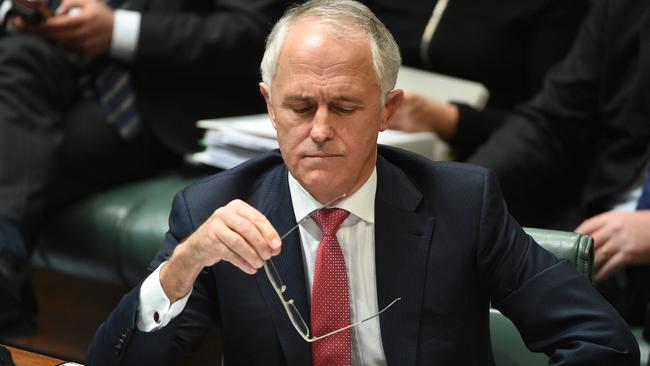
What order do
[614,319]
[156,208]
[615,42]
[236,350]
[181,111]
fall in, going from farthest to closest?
[181,111]
[156,208]
[615,42]
[236,350]
[614,319]

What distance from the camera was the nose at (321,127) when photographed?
1.38 m

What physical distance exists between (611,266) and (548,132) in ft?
1.51

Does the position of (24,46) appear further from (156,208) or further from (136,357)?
(136,357)

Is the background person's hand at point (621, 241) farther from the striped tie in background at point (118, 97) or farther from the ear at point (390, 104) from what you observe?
the striped tie in background at point (118, 97)

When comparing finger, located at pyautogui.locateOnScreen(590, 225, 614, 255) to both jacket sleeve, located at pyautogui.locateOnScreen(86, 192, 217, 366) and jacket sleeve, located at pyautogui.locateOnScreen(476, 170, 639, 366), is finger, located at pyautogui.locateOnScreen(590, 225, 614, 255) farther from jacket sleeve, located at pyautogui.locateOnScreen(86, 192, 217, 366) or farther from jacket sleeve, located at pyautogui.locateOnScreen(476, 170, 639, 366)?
jacket sleeve, located at pyautogui.locateOnScreen(86, 192, 217, 366)

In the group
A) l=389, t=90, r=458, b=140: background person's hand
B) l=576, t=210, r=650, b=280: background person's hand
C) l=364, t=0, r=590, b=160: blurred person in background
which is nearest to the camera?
l=576, t=210, r=650, b=280: background person's hand

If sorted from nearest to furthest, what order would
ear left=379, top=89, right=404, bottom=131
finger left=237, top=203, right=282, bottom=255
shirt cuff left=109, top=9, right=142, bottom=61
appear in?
1. finger left=237, top=203, right=282, bottom=255
2. ear left=379, top=89, right=404, bottom=131
3. shirt cuff left=109, top=9, right=142, bottom=61

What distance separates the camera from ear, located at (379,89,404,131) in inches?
58.4

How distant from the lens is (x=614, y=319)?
140 cm

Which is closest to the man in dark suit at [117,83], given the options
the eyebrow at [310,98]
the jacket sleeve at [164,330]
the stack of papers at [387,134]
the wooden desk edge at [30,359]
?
the stack of papers at [387,134]

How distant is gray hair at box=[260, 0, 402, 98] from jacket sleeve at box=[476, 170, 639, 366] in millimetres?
228

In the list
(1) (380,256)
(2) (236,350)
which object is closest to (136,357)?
(2) (236,350)

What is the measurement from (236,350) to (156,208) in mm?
940

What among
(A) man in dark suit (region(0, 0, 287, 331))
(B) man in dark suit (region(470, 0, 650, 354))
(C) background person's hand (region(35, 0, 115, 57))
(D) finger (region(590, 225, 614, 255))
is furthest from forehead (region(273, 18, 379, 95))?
(C) background person's hand (region(35, 0, 115, 57))
